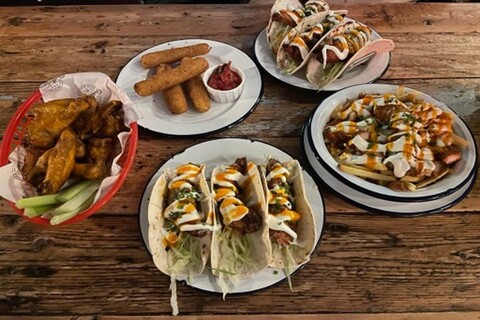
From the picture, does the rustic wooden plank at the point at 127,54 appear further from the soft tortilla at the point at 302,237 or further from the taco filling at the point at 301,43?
the soft tortilla at the point at 302,237

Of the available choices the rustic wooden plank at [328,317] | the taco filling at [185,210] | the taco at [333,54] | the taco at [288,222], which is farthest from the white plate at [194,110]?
the rustic wooden plank at [328,317]

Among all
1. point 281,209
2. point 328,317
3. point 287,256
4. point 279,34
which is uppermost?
point 279,34

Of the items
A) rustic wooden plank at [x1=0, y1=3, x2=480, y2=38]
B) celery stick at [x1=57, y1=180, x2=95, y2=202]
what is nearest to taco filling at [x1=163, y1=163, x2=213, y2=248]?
celery stick at [x1=57, y1=180, x2=95, y2=202]

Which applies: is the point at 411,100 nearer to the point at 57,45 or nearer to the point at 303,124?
the point at 303,124

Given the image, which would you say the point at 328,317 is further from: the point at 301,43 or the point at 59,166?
the point at 301,43

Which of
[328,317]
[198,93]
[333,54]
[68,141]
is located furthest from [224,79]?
[328,317]

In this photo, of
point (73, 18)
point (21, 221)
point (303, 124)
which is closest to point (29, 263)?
point (21, 221)

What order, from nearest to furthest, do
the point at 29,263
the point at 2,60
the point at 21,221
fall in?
the point at 29,263
the point at 21,221
the point at 2,60
